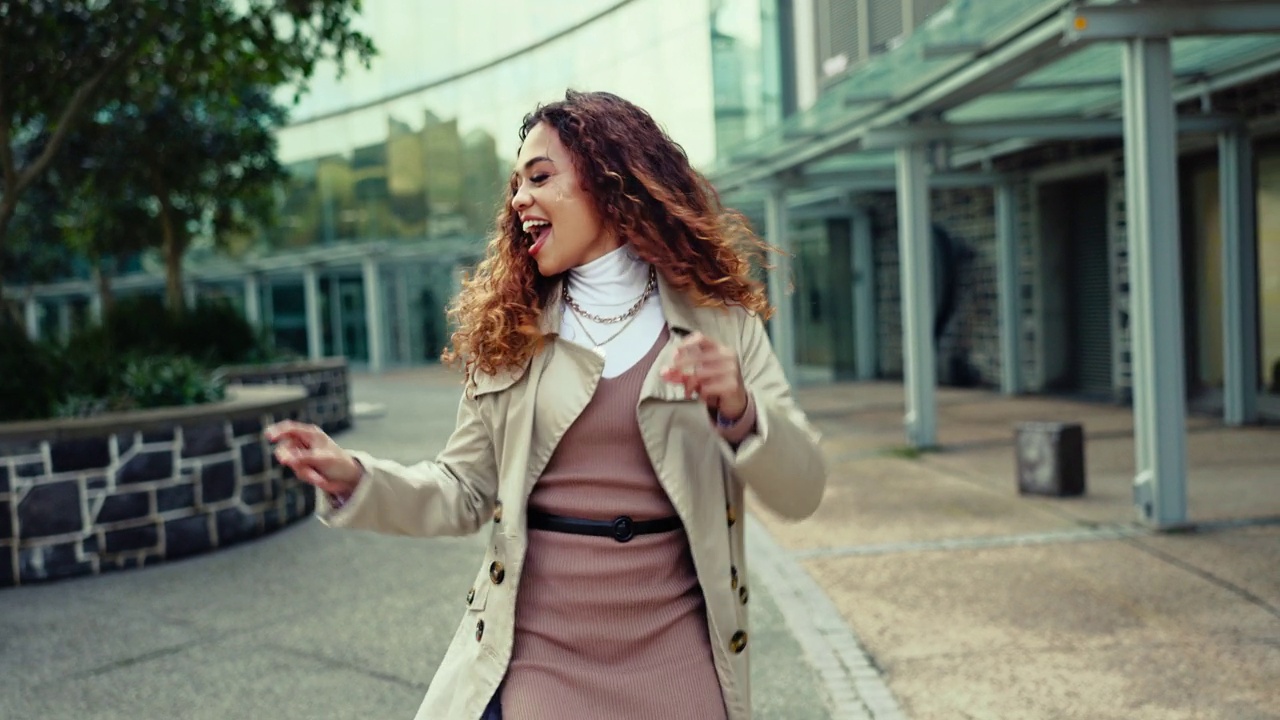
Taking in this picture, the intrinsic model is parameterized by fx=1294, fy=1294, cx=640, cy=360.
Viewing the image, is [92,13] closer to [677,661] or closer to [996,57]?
[996,57]

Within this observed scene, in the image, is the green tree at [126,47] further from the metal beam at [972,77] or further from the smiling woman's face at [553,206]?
the smiling woman's face at [553,206]

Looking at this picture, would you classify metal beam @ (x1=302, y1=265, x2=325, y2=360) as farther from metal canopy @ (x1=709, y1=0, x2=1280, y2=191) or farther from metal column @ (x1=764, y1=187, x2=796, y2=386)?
metal canopy @ (x1=709, y1=0, x2=1280, y2=191)

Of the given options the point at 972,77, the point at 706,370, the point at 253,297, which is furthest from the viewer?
the point at 253,297

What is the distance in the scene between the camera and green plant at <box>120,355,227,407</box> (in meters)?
8.50

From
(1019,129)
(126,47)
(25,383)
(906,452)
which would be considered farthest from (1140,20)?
(25,383)

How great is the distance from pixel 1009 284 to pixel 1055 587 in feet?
36.9

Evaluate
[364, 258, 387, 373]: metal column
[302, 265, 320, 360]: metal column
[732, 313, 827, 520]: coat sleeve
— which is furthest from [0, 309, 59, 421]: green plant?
[302, 265, 320, 360]: metal column

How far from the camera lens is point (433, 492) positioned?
2.36 metres

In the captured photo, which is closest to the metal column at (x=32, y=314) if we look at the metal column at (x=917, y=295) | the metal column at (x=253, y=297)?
the metal column at (x=253, y=297)

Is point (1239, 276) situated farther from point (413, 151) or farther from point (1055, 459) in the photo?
point (413, 151)

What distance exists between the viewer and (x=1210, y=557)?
20.7ft

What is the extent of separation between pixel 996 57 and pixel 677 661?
24.0 ft

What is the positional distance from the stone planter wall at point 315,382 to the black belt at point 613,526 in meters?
13.2

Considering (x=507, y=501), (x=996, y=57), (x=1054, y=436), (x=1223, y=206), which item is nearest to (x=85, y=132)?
(x=996, y=57)
